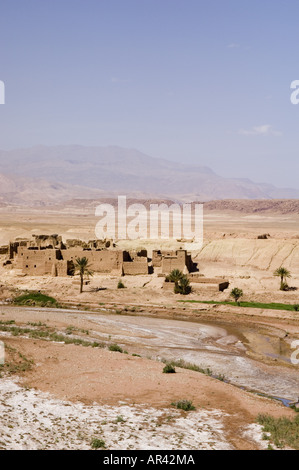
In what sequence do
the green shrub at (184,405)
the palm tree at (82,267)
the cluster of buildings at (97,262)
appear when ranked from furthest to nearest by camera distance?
the cluster of buildings at (97,262), the palm tree at (82,267), the green shrub at (184,405)

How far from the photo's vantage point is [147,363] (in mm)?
21875

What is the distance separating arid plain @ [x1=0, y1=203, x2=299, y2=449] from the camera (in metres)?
14.6

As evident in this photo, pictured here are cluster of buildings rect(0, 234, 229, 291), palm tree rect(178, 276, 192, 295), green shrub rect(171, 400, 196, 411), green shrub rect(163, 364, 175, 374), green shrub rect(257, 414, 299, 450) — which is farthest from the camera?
A: cluster of buildings rect(0, 234, 229, 291)

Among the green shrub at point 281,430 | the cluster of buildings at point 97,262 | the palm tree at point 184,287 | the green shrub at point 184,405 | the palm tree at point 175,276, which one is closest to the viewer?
the green shrub at point 281,430

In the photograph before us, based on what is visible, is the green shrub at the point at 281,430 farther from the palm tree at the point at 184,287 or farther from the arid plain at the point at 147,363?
the palm tree at the point at 184,287

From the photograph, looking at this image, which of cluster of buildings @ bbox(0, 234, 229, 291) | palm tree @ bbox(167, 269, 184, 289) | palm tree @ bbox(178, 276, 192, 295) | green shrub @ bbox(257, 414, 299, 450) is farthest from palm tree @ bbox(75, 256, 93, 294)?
green shrub @ bbox(257, 414, 299, 450)

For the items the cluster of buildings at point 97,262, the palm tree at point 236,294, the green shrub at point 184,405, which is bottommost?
the green shrub at point 184,405

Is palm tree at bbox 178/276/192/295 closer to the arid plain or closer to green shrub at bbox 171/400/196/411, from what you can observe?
the arid plain

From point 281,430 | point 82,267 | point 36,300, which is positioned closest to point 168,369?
point 281,430

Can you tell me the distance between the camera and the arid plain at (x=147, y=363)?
1460cm

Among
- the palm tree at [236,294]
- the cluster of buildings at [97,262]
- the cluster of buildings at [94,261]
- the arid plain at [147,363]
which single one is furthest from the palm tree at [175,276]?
the palm tree at [236,294]

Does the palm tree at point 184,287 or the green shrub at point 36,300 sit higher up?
the palm tree at point 184,287
